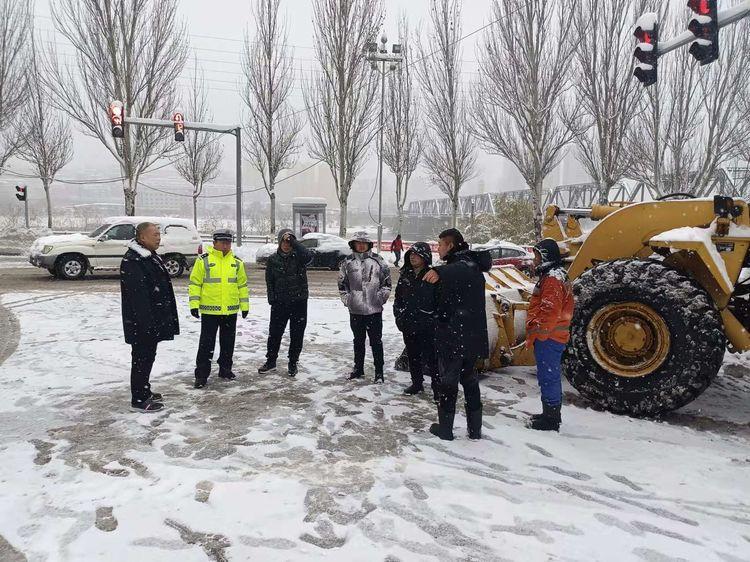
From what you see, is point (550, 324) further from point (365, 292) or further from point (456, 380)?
point (365, 292)

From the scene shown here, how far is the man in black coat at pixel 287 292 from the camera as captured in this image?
5855mm

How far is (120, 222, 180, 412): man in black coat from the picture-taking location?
15.1 ft

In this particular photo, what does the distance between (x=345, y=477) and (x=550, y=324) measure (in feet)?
6.55

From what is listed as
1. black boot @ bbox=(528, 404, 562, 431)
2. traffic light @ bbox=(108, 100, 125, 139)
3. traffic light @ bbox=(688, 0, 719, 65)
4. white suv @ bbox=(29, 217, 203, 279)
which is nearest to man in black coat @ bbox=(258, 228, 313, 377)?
black boot @ bbox=(528, 404, 562, 431)

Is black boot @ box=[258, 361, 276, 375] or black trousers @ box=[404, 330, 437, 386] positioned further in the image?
black boot @ box=[258, 361, 276, 375]

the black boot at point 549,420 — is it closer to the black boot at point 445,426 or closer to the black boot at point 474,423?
the black boot at point 474,423

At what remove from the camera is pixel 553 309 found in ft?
13.9

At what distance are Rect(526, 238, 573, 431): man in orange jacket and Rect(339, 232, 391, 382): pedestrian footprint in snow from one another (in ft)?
5.92

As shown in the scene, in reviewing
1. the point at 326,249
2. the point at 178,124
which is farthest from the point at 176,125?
the point at 326,249

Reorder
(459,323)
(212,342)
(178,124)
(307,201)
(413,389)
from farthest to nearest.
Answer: (307,201), (178,124), (212,342), (413,389), (459,323)

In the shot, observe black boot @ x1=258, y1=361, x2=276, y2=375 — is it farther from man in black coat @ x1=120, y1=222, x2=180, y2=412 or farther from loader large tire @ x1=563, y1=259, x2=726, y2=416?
loader large tire @ x1=563, y1=259, x2=726, y2=416

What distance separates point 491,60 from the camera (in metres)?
18.2

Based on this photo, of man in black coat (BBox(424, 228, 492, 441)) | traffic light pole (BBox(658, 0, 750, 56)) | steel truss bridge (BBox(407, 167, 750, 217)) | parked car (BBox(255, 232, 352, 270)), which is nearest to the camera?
man in black coat (BBox(424, 228, 492, 441))

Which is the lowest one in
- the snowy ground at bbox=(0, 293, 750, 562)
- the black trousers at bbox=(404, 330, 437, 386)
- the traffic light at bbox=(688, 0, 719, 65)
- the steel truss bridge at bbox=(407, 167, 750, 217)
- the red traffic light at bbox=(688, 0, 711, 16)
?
the snowy ground at bbox=(0, 293, 750, 562)
